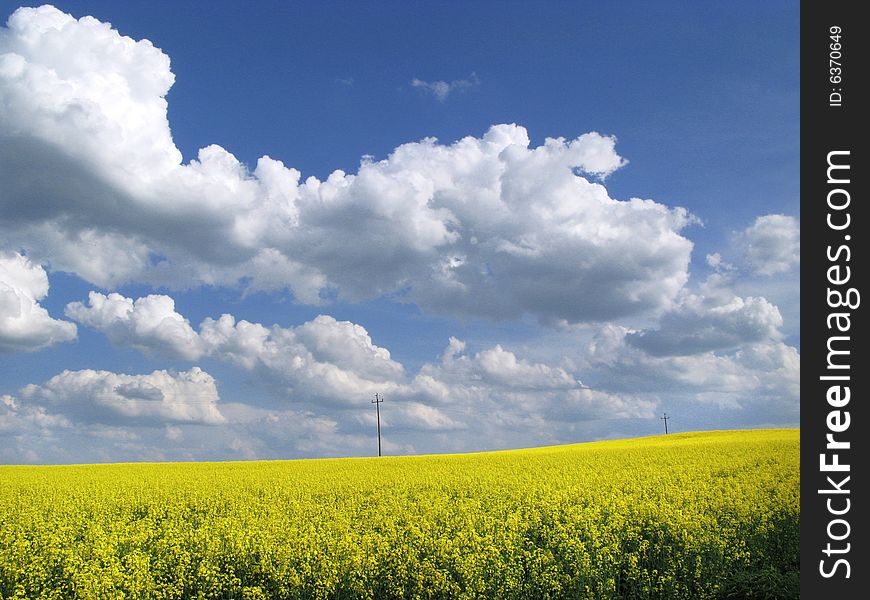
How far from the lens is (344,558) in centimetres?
1323

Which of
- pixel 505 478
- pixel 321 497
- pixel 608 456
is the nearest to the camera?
pixel 321 497

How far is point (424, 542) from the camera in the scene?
14.3 meters

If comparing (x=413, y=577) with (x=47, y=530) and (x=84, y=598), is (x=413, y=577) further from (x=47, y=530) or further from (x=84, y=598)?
(x=47, y=530)

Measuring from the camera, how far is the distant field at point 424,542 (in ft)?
41.9

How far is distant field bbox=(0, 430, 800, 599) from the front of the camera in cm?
1278

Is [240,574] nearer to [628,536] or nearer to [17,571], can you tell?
[17,571]
